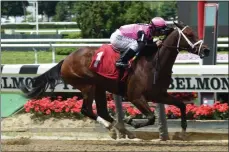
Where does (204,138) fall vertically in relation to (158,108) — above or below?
below

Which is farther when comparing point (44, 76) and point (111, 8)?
point (111, 8)

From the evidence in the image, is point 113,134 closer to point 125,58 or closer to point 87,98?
point 87,98

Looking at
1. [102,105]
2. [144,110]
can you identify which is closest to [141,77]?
[144,110]

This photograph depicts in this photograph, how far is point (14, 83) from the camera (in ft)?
22.7

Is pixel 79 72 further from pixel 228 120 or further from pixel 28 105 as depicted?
pixel 228 120

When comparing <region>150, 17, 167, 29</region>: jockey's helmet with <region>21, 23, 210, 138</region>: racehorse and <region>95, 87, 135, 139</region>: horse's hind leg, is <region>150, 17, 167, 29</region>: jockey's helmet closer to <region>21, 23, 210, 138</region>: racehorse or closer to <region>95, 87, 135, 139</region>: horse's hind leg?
<region>21, 23, 210, 138</region>: racehorse

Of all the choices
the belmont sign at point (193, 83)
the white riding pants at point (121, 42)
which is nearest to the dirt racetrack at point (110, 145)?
the belmont sign at point (193, 83)

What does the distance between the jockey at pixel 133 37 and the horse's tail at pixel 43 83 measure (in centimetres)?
103

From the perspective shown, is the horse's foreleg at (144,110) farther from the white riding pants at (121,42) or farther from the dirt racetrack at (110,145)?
the white riding pants at (121,42)

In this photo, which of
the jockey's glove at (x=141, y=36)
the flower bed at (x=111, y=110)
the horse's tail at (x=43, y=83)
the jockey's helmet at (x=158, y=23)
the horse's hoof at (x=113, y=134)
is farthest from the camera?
the flower bed at (x=111, y=110)

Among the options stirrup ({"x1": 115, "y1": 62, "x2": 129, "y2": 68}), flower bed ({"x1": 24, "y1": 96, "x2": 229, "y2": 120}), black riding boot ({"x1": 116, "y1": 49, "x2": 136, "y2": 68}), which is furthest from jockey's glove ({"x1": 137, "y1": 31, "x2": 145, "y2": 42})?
flower bed ({"x1": 24, "y1": 96, "x2": 229, "y2": 120})

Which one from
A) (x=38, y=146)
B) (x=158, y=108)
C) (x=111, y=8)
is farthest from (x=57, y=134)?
(x=111, y=8)

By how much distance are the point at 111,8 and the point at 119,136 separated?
1555cm

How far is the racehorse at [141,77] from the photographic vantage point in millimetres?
5586
